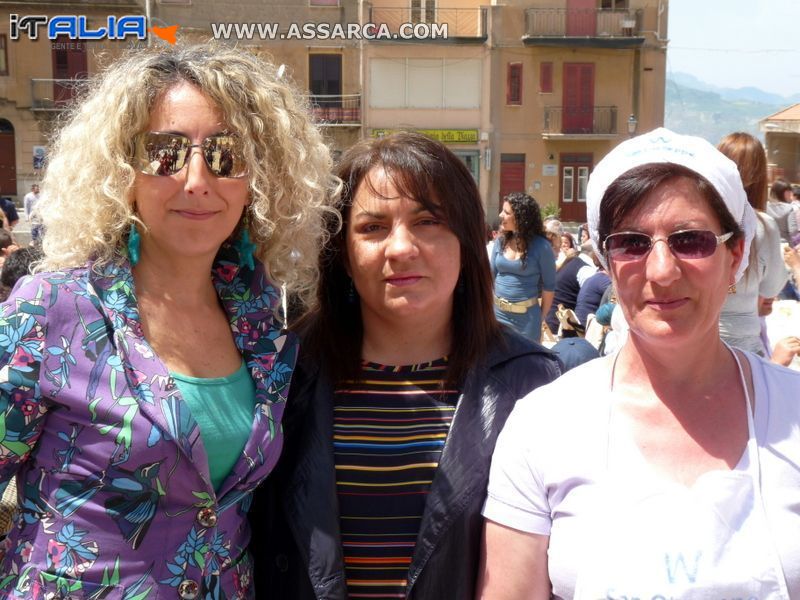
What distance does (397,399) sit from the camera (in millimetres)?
2311

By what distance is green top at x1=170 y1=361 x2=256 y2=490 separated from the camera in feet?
6.67

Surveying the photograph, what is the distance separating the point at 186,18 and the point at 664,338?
102 feet

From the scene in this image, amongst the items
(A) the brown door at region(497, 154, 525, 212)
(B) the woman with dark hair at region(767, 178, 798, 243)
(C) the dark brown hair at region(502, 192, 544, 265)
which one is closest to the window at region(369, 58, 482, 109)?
(A) the brown door at region(497, 154, 525, 212)

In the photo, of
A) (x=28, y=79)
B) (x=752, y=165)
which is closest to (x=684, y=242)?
(x=752, y=165)

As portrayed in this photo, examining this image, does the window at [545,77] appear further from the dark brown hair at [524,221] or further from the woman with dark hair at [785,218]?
the dark brown hair at [524,221]

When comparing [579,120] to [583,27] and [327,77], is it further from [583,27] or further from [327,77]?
[327,77]

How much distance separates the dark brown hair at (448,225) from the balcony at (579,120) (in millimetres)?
29616

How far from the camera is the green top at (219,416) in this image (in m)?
2.03

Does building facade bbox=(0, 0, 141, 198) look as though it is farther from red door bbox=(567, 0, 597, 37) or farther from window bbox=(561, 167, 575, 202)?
window bbox=(561, 167, 575, 202)

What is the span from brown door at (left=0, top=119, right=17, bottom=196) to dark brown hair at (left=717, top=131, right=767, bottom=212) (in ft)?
93.3

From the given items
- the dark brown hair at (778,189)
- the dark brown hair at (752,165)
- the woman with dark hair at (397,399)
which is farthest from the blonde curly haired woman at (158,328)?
the dark brown hair at (778,189)

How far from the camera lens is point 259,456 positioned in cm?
208

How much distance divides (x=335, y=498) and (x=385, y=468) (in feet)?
0.46

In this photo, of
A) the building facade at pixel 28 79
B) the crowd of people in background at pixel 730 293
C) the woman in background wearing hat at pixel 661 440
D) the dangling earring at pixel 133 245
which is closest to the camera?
the woman in background wearing hat at pixel 661 440
